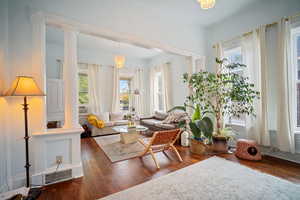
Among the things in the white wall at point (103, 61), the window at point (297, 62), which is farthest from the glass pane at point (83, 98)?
the window at point (297, 62)

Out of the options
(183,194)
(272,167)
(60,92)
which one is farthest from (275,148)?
(60,92)

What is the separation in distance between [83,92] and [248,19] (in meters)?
5.64

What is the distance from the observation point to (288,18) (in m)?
2.40

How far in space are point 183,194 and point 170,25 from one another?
335 cm

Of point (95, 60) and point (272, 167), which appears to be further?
point (95, 60)

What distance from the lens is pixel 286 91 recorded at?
7.96 ft

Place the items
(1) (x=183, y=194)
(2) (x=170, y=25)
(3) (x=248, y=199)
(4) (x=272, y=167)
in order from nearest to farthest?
(3) (x=248, y=199) → (1) (x=183, y=194) → (4) (x=272, y=167) → (2) (x=170, y=25)

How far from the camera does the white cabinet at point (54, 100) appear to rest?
3.53m

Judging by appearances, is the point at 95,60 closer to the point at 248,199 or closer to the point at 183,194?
the point at 183,194

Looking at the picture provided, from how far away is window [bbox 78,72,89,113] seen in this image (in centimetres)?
508

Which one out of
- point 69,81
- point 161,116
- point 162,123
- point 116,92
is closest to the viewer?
point 69,81

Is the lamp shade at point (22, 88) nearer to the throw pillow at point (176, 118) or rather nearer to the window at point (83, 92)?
the throw pillow at point (176, 118)

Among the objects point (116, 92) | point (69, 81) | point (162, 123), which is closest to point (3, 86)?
point (69, 81)

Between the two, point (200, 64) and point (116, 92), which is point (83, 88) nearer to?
point (116, 92)
